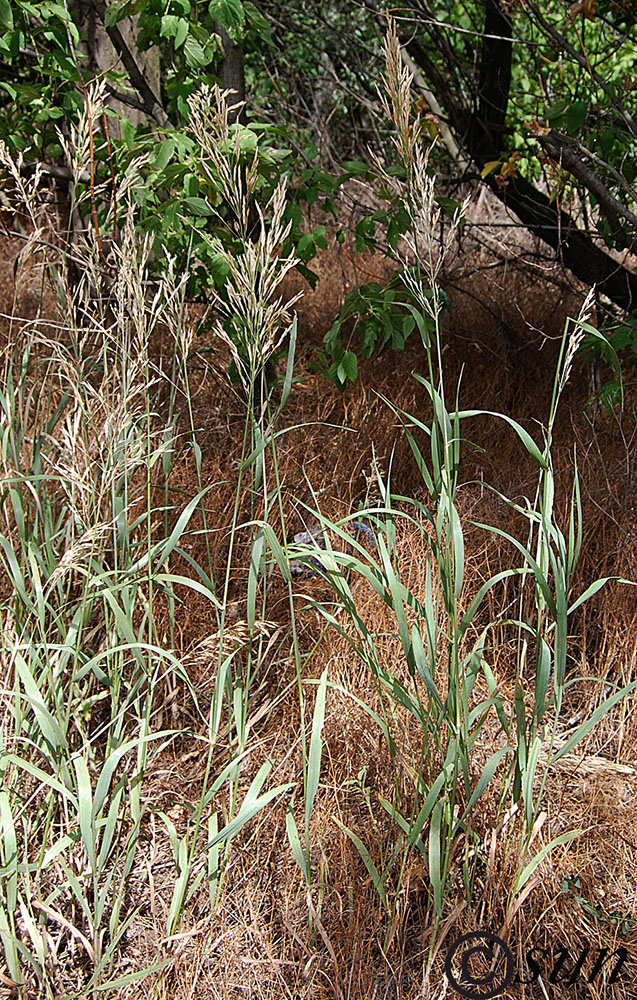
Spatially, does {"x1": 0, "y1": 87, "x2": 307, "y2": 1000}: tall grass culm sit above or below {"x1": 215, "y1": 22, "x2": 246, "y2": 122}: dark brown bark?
below

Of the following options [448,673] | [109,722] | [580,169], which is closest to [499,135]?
[580,169]

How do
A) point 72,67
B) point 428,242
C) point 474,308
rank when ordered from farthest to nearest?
point 474,308 → point 72,67 → point 428,242

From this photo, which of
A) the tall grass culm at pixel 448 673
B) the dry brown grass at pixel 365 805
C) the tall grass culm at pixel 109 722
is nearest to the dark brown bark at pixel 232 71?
the dry brown grass at pixel 365 805

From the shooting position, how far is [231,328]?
8.32 ft

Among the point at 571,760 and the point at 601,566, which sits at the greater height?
the point at 601,566

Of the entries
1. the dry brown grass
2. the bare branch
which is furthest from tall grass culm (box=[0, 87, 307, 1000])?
the bare branch

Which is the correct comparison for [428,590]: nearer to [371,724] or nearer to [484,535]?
[371,724]

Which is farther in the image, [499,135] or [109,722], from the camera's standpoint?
[499,135]

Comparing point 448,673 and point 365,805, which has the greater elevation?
point 448,673

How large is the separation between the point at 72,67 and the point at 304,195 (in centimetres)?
69

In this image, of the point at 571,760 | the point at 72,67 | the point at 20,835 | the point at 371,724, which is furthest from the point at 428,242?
the point at 72,67

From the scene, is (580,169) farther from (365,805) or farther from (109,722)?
(109,722)

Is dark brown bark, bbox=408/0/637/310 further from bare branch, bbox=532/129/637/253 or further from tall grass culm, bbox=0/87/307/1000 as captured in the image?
tall grass culm, bbox=0/87/307/1000

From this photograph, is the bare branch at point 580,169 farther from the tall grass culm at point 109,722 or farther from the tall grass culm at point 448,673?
the tall grass culm at point 109,722
